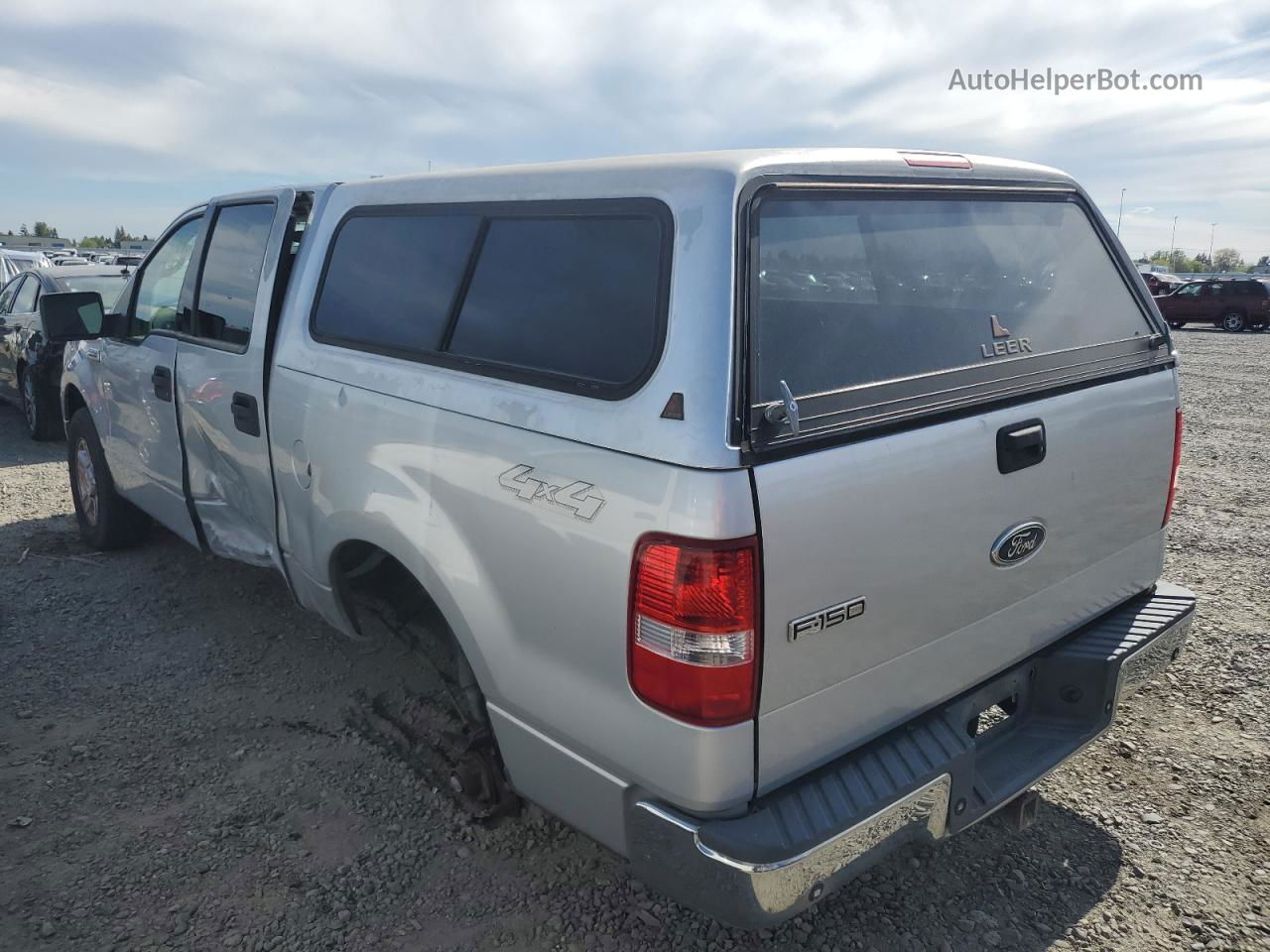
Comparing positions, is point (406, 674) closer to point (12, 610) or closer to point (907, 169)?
point (12, 610)

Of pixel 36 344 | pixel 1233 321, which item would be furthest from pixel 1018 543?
pixel 1233 321

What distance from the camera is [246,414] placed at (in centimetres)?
358

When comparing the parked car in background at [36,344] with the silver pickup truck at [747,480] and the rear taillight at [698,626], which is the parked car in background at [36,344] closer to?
the silver pickup truck at [747,480]

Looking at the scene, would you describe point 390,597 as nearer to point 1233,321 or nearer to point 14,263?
point 14,263

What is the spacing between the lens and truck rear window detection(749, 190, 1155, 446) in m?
2.19

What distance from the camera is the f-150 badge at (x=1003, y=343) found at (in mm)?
2613

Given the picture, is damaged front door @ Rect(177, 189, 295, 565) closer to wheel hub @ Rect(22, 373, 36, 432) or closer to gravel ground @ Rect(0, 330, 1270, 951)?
gravel ground @ Rect(0, 330, 1270, 951)

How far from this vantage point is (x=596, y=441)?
215 centimetres

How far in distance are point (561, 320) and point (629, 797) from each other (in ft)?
3.77

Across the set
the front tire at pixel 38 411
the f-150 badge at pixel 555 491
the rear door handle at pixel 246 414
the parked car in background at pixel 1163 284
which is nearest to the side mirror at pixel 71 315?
the rear door handle at pixel 246 414

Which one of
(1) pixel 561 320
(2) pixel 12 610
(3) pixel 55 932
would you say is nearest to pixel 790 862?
(1) pixel 561 320

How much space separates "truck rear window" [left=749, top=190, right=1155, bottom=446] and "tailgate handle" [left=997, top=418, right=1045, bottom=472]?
0.38 ft

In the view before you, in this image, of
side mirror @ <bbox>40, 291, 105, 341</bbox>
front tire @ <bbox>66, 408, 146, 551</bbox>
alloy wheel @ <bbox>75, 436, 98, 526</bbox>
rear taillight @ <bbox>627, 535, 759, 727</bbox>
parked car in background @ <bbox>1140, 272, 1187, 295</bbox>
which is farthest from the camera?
parked car in background @ <bbox>1140, 272, 1187, 295</bbox>

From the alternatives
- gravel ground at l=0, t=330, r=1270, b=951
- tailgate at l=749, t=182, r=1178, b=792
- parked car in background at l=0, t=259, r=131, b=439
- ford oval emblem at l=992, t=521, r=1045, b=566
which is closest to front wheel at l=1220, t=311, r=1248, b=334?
gravel ground at l=0, t=330, r=1270, b=951
